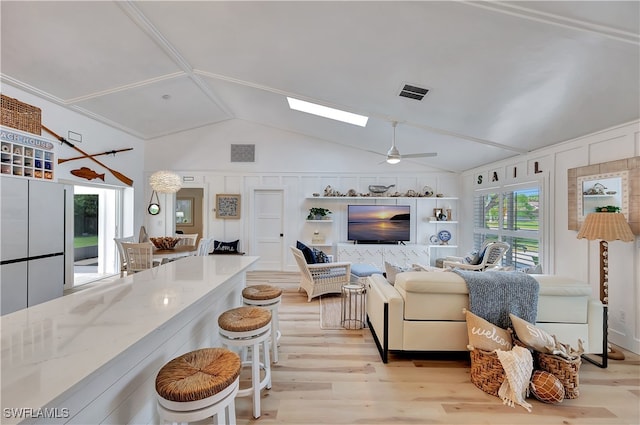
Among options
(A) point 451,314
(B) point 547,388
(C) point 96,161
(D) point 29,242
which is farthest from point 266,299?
(C) point 96,161

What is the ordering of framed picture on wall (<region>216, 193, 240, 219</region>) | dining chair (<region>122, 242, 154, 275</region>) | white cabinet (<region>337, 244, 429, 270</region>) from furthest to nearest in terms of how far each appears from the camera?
framed picture on wall (<region>216, 193, 240, 219</region>)
white cabinet (<region>337, 244, 429, 270</region>)
dining chair (<region>122, 242, 154, 275</region>)

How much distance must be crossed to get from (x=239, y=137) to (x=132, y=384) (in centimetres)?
600

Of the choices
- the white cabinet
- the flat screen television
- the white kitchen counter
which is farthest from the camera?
the flat screen television

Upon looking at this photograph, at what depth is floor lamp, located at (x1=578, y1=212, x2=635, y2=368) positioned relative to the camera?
2.61 meters

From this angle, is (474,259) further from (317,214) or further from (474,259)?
(317,214)

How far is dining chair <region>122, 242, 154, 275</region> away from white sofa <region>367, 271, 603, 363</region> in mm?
3196

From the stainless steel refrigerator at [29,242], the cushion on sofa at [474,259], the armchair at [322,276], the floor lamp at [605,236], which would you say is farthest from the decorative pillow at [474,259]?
the stainless steel refrigerator at [29,242]

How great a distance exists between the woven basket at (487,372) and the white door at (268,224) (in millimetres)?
4868

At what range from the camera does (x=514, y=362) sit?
6.95ft

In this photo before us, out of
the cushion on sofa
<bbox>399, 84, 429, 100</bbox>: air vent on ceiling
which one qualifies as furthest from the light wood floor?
<bbox>399, 84, 429, 100</bbox>: air vent on ceiling

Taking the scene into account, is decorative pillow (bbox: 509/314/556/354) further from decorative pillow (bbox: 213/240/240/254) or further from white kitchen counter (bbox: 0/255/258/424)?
decorative pillow (bbox: 213/240/240/254)

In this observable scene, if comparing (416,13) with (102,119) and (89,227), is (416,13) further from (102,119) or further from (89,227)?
(89,227)

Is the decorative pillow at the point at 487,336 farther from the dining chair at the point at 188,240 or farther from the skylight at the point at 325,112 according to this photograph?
the dining chair at the point at 188,240

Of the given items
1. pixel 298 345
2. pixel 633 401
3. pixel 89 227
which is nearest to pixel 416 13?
pixel 298 345
